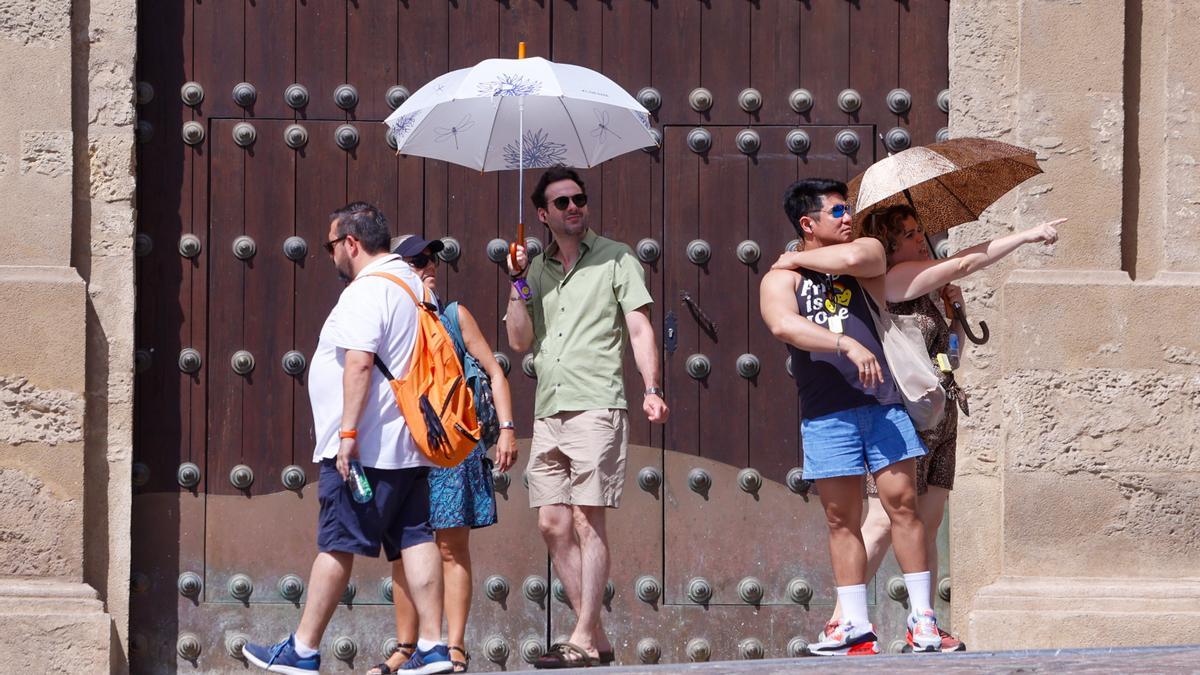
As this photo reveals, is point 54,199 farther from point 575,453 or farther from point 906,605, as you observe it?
point 906,605

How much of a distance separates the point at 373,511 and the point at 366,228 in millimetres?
828

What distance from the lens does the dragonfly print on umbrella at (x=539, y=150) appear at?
220 inches

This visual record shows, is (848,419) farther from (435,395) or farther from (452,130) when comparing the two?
(452,130)

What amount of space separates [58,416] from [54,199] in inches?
30.2

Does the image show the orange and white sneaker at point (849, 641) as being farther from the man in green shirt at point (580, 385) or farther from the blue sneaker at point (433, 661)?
the blue sneaker at point (433, 661)

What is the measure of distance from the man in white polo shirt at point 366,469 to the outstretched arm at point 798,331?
3.34 feet

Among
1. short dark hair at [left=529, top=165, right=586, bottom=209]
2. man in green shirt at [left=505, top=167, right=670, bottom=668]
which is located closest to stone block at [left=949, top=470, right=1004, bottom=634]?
man in green shirt at [left=505, top=167, right=670, bottom=668]

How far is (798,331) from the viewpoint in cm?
475

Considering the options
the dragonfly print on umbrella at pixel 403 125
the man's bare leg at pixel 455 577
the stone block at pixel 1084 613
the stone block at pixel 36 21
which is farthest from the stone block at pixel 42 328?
the stone block at pixel 1084 613

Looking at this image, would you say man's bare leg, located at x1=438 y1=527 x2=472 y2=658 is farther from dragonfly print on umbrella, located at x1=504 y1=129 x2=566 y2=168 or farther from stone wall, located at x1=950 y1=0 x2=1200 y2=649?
stone wall, located at x1=950 y1=0 x2=1200 y2=649

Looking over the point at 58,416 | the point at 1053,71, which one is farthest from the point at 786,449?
the point at 58,416

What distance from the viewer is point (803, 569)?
642 centimetres

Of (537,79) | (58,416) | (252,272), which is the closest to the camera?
(537,79)

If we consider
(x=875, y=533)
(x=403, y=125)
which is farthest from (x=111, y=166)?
(x=875, y=533)
